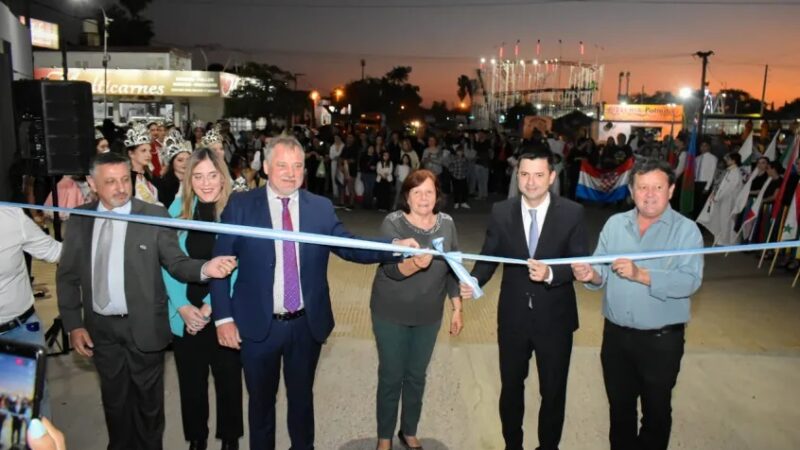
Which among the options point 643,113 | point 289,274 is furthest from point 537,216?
point 643,113

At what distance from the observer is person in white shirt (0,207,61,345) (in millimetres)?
3391

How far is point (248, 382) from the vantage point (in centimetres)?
344

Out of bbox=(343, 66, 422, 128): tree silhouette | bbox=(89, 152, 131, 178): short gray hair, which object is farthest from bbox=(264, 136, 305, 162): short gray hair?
bbox=(343, 66, 422, 128): tree silhouette

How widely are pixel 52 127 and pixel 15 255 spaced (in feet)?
9.07

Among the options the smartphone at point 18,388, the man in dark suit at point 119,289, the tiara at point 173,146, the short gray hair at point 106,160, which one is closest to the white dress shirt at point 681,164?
the tiara at point 173,146

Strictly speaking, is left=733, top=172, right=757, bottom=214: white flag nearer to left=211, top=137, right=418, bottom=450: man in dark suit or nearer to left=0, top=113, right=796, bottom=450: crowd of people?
left=0, top=113, right=796, bottom=450: crowd of people

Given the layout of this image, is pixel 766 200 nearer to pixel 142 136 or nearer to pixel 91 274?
pixel 142 136

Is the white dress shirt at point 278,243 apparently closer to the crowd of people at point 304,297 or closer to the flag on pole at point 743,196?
the crowd of people at point 304,297

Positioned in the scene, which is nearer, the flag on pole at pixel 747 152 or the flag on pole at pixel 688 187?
the flag on pole at pixel 747 152

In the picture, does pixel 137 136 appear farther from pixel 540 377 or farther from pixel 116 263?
pixel 540 377

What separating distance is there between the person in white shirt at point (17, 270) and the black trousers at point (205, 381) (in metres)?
0.83

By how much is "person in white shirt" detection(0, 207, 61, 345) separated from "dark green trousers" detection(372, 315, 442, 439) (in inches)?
79.7

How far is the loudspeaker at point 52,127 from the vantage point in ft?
18.6

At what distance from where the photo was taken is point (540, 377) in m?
3.68
